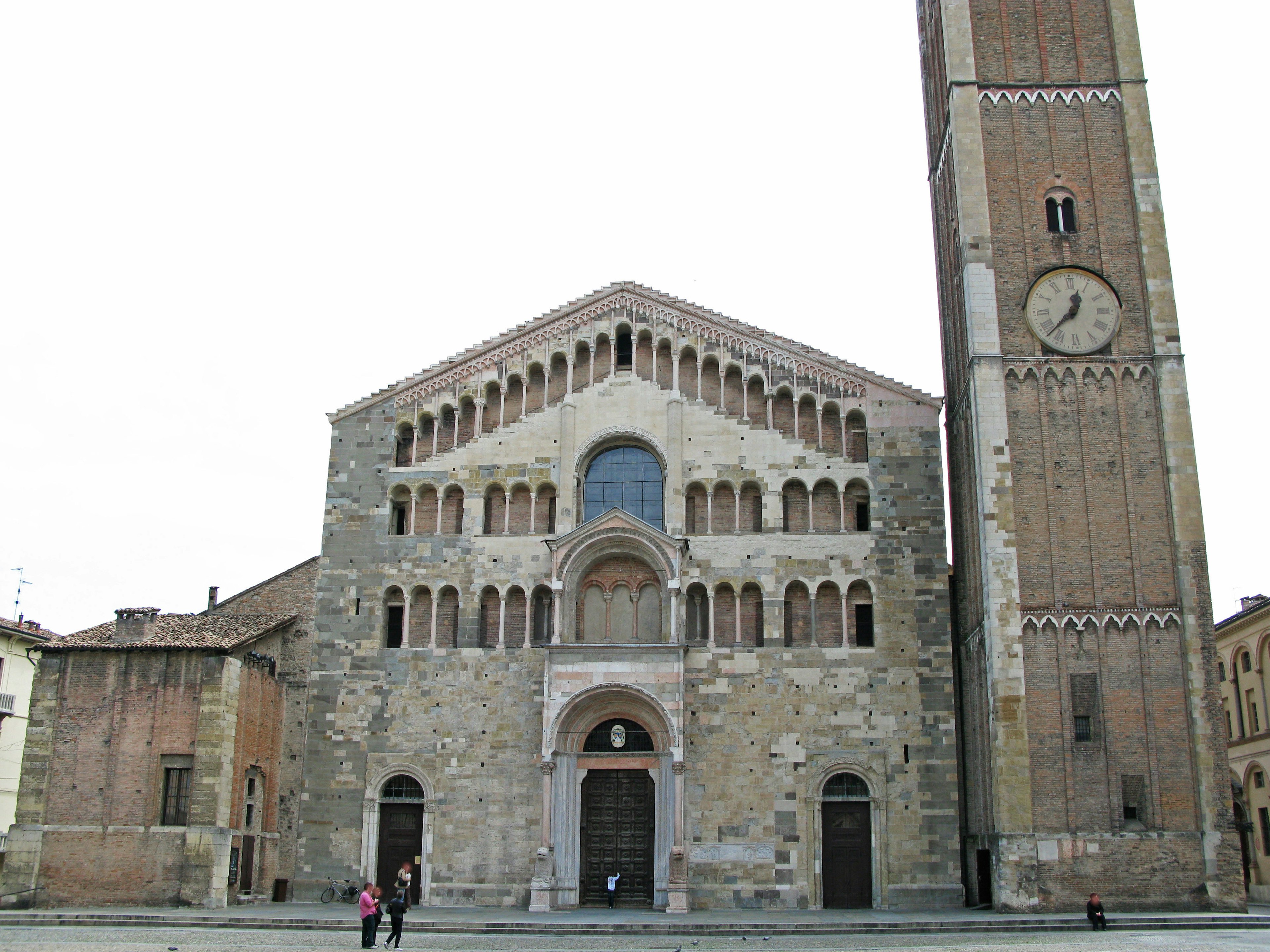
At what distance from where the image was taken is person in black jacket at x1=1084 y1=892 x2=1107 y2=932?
2325 centimetres

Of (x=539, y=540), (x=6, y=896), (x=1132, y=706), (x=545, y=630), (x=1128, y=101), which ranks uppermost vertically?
(x=1128, y=101)

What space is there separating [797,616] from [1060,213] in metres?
12.1

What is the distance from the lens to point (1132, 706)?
87.2 ft

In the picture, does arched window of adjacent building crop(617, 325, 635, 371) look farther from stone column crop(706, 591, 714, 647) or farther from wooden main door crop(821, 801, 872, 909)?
wooden main door crop(821, 801, 872, 909)

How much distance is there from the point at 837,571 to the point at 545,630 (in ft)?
24.9

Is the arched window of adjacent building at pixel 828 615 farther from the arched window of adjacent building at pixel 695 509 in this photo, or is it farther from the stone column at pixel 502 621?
the stone column at pixel 502 621

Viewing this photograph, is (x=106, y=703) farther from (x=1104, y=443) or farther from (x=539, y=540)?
(x=1104, y=443)

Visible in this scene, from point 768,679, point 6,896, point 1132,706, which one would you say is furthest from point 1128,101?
point 6,896

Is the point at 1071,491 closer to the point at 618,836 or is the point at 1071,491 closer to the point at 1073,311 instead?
the point at 1073,311

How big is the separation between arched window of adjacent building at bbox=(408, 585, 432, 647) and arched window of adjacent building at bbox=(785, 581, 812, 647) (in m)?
9.15

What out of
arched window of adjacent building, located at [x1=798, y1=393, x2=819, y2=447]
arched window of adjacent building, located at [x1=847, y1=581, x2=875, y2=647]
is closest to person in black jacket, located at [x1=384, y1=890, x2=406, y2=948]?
arched window of adjacent building, located at [x1=847, y1=581, x2=875, y2=647]

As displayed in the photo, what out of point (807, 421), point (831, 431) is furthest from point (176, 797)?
point (831, 431)

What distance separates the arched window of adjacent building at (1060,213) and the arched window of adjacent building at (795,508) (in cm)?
898

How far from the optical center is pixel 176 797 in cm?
2850
